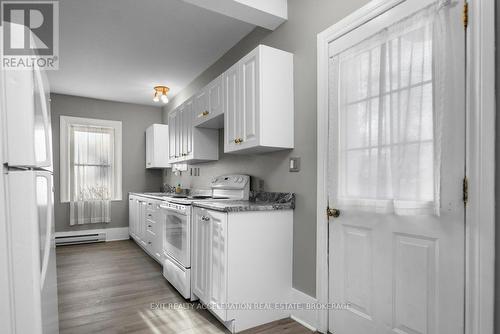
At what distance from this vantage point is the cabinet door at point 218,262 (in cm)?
206

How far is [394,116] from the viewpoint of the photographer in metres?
1.57

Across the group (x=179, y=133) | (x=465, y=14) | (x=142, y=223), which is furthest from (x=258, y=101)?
(x=142, y=223)

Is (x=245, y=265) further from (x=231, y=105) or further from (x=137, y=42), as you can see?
(x=137, y=42)

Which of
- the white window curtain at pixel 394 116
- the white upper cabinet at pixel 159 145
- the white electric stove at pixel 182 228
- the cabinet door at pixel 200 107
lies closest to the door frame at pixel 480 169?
the white window curtain at pixel 394 116

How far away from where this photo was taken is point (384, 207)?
162cm

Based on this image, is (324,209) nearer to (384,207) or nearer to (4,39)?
(384,207)

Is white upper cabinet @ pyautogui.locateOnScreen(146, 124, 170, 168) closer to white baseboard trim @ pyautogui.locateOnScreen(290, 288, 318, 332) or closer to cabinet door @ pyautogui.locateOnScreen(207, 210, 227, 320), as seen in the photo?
cabinet door @ pyautogui.locateOnScreen(207, 210, 227, 320)

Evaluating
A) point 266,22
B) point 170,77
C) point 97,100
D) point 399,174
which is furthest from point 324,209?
point 97,100

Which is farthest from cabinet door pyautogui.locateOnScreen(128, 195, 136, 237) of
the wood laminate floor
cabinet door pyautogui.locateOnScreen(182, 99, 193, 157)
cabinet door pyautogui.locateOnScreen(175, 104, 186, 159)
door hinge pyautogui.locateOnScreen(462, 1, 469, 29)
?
door hinge pyautogui.locateOnScreen(462, 1, 469, 29)

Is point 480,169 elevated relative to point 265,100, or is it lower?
lower

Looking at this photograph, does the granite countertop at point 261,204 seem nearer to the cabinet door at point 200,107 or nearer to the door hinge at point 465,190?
the cabinet door at point 200,107

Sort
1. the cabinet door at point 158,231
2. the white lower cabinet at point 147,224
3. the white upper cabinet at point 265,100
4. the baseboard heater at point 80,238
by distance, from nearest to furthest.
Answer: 1. the white upper cabinet at point 265,100
2. the cabinet door at point 158,231
3. the white lower cabinet at point 147,224
4. the baseboard heater at point 80,238

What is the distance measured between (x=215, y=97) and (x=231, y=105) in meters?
0.39

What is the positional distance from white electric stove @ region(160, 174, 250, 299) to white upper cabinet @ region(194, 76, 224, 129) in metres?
0.64
